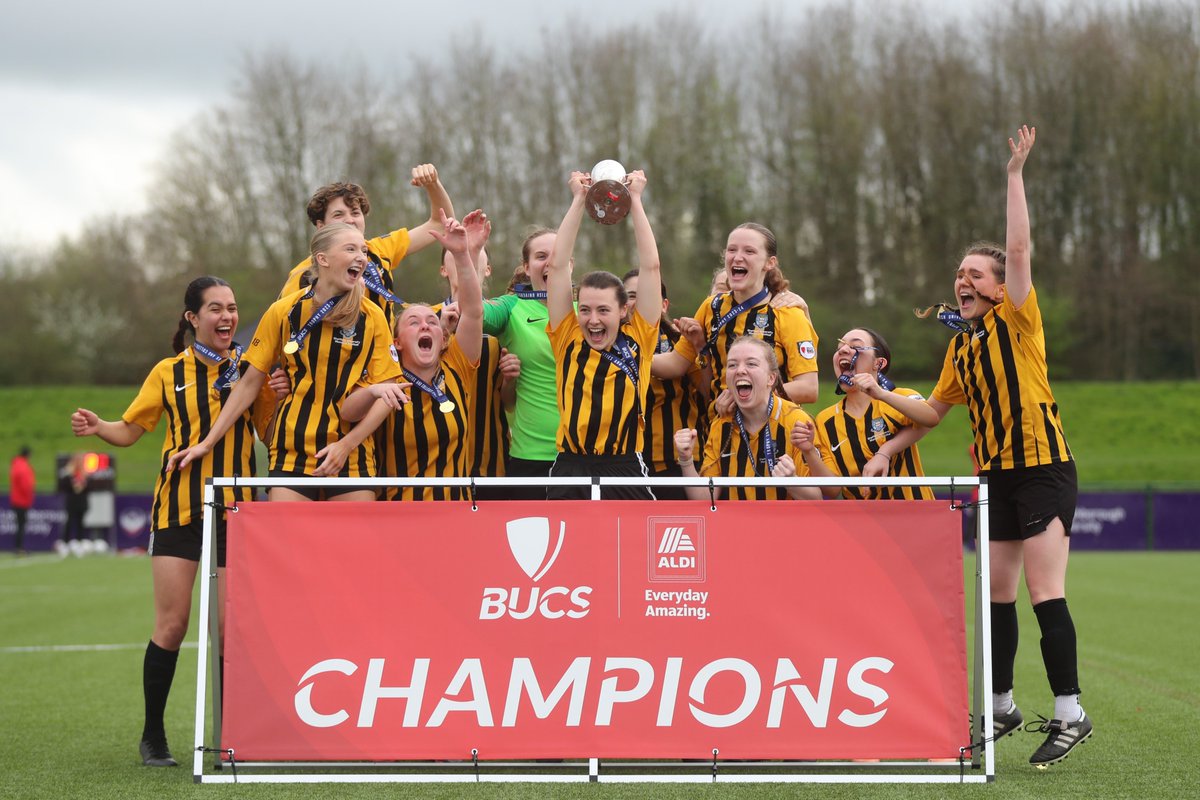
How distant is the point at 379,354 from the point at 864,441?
2254 mm

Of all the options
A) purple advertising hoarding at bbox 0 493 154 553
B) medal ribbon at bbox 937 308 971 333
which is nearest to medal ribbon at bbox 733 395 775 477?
medal ribbon at bbox 937 308 971 333

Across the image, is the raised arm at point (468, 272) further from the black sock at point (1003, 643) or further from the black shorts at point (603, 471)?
the black sock at point (1003, 643)

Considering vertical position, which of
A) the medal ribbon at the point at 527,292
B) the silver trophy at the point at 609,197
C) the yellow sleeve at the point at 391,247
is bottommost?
the medal ribbon at the point at 527,292

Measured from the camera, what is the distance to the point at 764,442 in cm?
585

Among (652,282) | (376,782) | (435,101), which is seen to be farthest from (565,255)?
(435,101)

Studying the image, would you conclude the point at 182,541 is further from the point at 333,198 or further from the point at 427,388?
the point at 333,198

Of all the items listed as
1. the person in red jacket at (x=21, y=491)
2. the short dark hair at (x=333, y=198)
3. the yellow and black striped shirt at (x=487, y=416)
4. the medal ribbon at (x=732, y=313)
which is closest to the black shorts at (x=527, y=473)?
the yellow and black striped shirt at (x=487, y=416)

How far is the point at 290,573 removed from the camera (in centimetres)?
517

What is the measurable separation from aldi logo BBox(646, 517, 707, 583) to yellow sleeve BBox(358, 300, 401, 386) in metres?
1.35

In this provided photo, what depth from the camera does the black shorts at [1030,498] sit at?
17.9ft

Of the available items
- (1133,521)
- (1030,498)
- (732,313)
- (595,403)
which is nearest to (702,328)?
(732,313)

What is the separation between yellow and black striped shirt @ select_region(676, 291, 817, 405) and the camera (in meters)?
6.13

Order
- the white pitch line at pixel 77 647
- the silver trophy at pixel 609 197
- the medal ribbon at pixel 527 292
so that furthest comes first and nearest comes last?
the white pitch line at pixel 77 647 < the medal ribbon at pixel 527 292 < the silver trophy at pixel 609 197

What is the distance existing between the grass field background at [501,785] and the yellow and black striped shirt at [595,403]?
4.68ft
